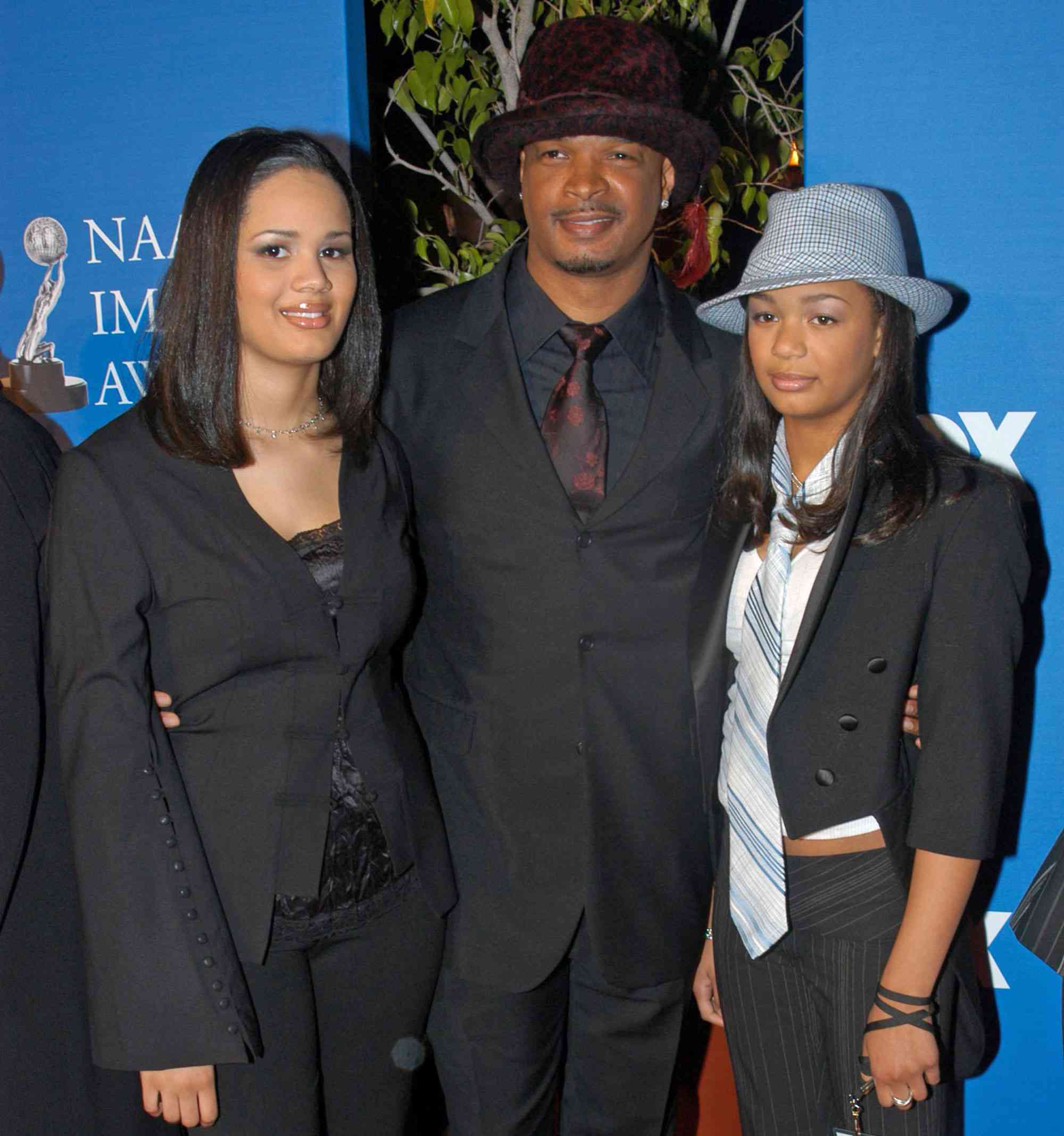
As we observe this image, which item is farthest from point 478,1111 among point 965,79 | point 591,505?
point 965,79

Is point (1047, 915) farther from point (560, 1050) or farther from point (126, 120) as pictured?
point (126, 120)

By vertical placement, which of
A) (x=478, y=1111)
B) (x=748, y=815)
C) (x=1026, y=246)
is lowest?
(x=478, y=1111)

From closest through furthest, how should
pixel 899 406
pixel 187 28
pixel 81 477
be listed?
1. pixel 81 477
2. pixel 899 406
3. pixel 187 28

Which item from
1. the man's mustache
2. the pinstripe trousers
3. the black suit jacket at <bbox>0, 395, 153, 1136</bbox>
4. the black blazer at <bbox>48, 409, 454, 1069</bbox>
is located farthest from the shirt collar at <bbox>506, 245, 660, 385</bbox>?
the pinstripe trousers

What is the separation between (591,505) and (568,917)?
2.57ft

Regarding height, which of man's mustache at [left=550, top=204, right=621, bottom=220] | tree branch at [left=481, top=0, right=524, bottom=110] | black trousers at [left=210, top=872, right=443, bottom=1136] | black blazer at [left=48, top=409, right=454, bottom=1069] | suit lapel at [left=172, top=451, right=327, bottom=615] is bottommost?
black trousers at [left=210, top=872, right=443, bottom=1136]

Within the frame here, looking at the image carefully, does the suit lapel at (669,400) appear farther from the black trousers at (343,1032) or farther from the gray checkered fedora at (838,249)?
the black trousers at (343,1032)

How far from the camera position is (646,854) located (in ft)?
7.73

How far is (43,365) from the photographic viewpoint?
293 centimetres

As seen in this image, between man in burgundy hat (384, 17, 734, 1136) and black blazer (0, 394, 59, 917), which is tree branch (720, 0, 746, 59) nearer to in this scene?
man in burgundy hat (384, 17, 734, 1136)

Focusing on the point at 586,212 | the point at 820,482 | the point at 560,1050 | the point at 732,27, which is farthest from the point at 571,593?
the point at 732,27

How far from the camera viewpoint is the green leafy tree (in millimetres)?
3225

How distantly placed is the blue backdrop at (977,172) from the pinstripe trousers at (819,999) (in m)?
0.96

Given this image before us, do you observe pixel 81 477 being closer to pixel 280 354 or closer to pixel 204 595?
pixel 204 595
